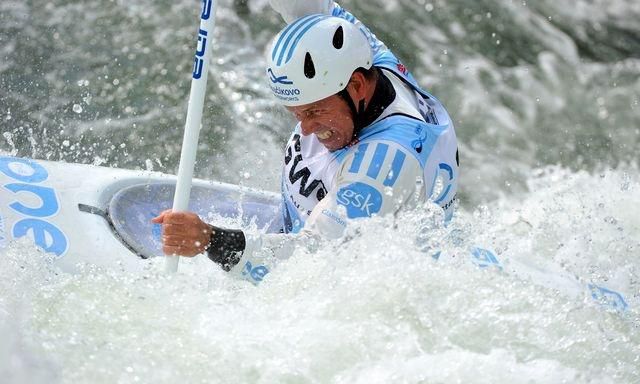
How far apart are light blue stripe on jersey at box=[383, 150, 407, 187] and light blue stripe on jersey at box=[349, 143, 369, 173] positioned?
104 millimetres

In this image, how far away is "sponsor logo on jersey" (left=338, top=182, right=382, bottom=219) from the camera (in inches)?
128

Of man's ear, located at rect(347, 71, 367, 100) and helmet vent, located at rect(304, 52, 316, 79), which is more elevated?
helmet vent, located at rect(304, 52, 316, 79)

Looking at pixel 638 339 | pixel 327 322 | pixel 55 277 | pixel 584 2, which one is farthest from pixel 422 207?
pixel 584 2

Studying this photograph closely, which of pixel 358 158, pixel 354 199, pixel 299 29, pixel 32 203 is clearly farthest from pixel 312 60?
pixel 32 203

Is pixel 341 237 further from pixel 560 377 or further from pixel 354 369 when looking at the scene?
pixel 560 377

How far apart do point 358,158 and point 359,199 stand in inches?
5.8

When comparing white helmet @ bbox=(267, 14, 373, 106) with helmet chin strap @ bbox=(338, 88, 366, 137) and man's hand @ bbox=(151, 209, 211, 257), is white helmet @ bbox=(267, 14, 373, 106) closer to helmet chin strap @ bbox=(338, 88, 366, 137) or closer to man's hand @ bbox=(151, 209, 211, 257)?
helmet chin strap @ bbox=(338, 88, 366, 137)

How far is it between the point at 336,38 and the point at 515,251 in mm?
1860

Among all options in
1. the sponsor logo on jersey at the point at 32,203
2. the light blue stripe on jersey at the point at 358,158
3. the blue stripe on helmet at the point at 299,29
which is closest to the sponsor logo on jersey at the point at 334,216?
the light blue stripe on jersey at the point at 358,158

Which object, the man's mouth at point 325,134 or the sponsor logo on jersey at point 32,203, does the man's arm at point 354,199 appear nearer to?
the man's mouth at point 325,134

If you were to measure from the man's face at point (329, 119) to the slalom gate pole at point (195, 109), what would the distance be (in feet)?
1.34

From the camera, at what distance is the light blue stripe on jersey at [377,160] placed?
3.25 m

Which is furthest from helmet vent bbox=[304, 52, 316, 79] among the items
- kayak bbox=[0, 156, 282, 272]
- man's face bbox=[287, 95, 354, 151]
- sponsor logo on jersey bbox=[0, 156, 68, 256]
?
sponsor logo on jersey bbox=[0, 156, 68, 256]

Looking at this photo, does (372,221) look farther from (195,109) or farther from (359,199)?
(195,109)
